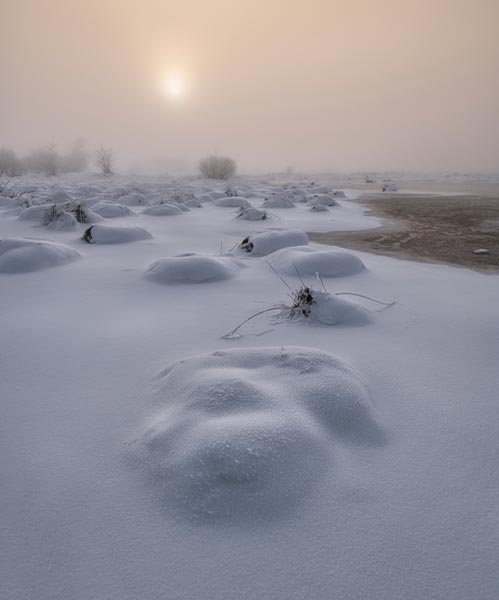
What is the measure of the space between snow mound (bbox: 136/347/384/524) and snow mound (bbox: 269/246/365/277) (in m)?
1.35

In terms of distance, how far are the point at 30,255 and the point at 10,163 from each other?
1928cm

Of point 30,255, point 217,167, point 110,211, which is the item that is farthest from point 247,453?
point 217,167

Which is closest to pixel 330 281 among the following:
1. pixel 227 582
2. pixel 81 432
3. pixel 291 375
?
pixel 291 375

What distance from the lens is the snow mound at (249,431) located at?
795mm

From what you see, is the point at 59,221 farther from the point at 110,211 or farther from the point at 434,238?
the point at 434,238

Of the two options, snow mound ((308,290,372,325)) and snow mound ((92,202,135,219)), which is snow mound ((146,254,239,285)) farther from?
snow mound ((92,202,135,219))

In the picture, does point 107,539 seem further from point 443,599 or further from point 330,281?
point 330,281

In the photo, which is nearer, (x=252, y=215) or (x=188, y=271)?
(x=188, y=271)

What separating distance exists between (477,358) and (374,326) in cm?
42

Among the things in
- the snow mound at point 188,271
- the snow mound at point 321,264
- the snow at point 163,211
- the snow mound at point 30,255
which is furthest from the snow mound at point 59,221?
the snow mound at point 321,264

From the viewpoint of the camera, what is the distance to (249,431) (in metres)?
0.89

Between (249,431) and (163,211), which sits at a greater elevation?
(249,431)

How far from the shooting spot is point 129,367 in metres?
1.36

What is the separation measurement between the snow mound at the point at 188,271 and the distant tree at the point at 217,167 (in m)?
17.4
